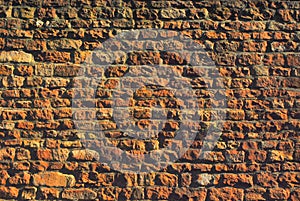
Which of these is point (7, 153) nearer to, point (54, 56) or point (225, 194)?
point (54, 56)

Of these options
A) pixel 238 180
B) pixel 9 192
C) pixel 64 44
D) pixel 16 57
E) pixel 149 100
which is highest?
pixel 64 44

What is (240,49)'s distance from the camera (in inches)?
135

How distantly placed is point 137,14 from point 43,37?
30.3 inches

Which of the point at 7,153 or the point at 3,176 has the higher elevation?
the point at 7,153

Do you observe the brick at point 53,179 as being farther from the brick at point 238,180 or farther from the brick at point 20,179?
the brick at point 238,180

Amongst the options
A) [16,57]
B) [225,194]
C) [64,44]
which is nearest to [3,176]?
[16,57]

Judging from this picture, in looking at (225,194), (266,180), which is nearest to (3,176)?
(225,194)

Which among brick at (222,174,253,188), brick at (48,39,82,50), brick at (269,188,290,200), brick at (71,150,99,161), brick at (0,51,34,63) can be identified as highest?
brick at (48,39,82,50)

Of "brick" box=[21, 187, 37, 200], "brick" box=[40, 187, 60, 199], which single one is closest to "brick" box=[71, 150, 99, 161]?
"brick" box=[40, 187, 60, 199]

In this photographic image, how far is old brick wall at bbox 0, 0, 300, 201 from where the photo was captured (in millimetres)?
3363

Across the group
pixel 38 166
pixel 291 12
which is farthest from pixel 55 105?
pixel 291 12

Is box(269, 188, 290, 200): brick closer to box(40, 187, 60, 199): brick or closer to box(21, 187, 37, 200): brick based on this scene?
box(40, 187, 60, 199): brick

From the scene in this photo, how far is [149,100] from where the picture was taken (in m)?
3.42

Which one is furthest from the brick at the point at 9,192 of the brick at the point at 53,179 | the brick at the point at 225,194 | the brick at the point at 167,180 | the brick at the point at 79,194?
the brick at the point at 225,194
